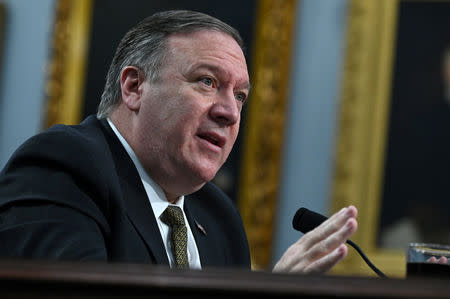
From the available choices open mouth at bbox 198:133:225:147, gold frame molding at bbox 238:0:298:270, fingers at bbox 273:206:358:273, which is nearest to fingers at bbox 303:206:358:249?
fingers at bbox 273:206:358:273

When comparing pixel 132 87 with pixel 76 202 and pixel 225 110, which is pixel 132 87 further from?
pixel 76 202

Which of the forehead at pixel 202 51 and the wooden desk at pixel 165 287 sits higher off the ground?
the forehead at pixel 202 51

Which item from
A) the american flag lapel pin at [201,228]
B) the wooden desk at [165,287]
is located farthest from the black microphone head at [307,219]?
the wooden desk at [165,287]

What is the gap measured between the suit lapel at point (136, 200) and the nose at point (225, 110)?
1.15 ft

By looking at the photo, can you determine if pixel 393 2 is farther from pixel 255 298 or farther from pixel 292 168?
pixel 255 298

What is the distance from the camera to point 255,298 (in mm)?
932

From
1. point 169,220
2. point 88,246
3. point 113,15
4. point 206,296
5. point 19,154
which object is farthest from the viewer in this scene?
point 113,15

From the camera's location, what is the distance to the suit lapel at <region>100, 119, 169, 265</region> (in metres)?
2.14

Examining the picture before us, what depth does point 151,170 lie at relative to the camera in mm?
2447

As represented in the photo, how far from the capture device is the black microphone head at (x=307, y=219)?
2107 millimetres

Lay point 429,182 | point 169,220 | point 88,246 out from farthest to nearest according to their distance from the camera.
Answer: point 429,182 → point 169,220 → point 88,246

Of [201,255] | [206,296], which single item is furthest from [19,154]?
[206,296]

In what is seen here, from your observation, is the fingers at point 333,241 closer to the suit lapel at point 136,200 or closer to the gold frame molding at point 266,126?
the suit lapel at point 136,200

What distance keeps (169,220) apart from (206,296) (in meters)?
1.48
